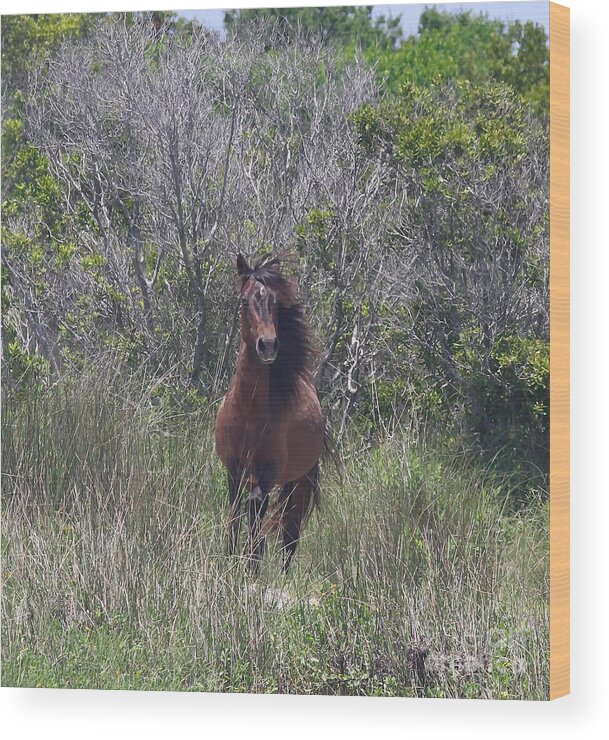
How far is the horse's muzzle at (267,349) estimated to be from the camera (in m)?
6.76

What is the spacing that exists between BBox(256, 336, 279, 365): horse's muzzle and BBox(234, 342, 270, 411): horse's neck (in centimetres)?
3

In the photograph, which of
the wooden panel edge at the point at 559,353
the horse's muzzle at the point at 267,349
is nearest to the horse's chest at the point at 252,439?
the horse's muzzle at the point at 267,349

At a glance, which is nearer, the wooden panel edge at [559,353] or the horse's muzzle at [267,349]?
the wooden panel edge at [559,353]

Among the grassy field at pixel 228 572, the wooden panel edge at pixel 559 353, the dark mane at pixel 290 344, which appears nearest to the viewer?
the wooden panel edge at pixel 559 353

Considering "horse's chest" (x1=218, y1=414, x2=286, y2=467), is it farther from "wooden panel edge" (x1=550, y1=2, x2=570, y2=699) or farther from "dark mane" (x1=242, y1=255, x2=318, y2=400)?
"wooden panel edge" (x1=550, y1=2, x2=570, y2=699)

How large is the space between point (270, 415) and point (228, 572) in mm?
722

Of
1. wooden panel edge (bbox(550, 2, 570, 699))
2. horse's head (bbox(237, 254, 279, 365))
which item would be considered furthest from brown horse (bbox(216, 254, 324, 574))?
wooden panel edge (bbox(550, 2, 570, 699))

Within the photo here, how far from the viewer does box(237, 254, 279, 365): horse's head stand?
677 centimetres

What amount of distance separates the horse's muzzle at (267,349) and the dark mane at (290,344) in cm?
2

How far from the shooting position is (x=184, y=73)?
6.96m

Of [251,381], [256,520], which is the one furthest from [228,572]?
[251,381]

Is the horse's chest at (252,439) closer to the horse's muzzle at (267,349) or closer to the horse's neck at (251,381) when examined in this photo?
the horse's neck at (251,381)

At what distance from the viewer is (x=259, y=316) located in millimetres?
6773

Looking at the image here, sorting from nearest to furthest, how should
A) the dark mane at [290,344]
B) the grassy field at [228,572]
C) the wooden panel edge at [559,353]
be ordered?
the wooden panel edge at [559,353] < the grassy field at [228,572] < the dark mane at [290,344]
